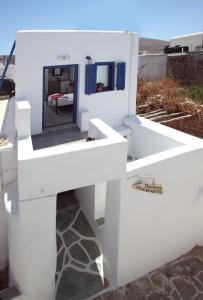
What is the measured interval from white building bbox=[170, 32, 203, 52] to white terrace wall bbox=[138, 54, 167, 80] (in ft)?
27.6

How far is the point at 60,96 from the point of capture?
1623 cm

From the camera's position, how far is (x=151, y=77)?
1185 inches

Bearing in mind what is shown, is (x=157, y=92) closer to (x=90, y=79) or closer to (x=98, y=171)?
(x=90, y=79)

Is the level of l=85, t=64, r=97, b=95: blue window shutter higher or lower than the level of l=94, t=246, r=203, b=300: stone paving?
higher

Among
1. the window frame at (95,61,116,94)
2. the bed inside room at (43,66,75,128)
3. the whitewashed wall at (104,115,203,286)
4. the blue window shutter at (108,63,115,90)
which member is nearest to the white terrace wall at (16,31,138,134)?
the window frame at (95,61,116,94)

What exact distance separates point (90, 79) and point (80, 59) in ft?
2.91

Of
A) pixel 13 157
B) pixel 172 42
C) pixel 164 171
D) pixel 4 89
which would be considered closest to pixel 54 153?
pixel 13 157

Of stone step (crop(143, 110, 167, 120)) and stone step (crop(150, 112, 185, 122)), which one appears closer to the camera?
stone step (crop(150, 112, 185, 122))

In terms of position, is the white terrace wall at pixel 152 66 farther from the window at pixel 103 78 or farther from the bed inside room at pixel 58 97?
the window at pixel 103 78

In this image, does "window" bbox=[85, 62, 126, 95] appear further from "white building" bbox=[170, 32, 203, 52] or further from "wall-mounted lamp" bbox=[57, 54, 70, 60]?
"white building" bbox=[170, 32, 203, 52]

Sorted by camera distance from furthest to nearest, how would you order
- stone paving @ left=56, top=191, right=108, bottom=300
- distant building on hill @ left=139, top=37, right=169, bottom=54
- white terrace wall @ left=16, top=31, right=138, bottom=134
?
1. distant building on hill @ left=139, top=37, right=169, bottom=54
2. white terrace wall @ left=16, top=31, right=138, bottom=134
3. stone paving @ left=56, top=191, right=108, bottom=300

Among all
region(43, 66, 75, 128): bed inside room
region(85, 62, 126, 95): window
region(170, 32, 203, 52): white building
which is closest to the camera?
region(85, 62, 126, 95): window

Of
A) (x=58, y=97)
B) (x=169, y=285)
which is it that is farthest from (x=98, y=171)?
(x=58, y=97)

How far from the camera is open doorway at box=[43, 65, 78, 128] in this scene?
14.5 metres
